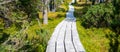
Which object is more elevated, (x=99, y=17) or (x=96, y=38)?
(x=99, y=17)

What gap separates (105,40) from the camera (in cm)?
2814

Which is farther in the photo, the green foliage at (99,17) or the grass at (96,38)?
the green foliage at (99,17)

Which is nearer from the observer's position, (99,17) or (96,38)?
(96,38)

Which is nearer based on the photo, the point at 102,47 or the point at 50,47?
the point at 50,47

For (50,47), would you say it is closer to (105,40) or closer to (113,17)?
(105,40)

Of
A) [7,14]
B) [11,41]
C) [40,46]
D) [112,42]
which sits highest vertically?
[7,14]

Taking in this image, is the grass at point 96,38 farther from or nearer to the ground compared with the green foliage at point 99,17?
nearer to the ground

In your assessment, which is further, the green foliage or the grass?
the green foliage

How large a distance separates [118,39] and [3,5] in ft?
62.8

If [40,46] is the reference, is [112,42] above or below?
below

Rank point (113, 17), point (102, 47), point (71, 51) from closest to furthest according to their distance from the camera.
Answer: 1. point (71, 51)
2. point (102, 47)
3. point (113, 17)

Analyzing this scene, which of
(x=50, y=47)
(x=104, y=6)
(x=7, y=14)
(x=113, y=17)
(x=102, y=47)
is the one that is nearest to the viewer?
(x=7, y=14)

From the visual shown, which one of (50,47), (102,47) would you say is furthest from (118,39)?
(50,47)

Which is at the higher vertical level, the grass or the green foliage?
the green foliage
